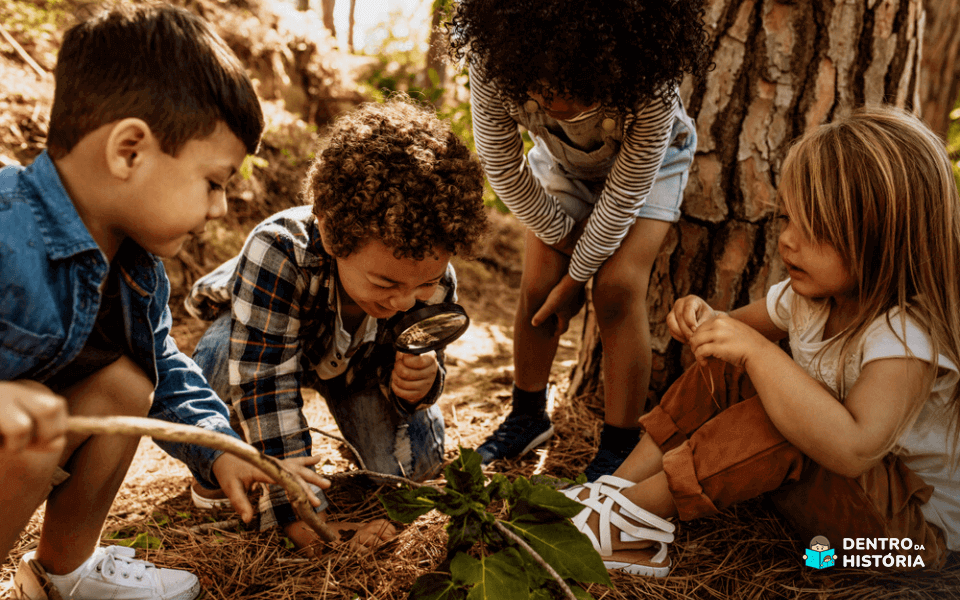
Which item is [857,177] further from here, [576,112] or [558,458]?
[558,458]

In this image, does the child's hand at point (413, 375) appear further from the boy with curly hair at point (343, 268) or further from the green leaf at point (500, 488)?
the green leaf at point (500, 488)

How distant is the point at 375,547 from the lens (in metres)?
1.72

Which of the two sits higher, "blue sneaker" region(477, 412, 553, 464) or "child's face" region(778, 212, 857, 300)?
"child's face" region(778, 212, 857, 300)

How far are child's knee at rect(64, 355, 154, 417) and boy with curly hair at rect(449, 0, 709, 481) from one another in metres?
1.24

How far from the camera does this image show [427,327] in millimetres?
1904

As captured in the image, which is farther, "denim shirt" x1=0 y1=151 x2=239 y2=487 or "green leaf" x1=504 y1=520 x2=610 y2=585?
"green leaf" x1=504 y1=520 x2=610 y2=585

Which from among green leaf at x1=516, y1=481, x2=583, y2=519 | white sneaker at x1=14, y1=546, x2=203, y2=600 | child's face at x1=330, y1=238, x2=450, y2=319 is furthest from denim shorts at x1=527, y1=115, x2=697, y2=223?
white sneaker at x1=14, y1=546, x2=203, y2=600

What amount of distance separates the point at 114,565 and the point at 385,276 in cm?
97

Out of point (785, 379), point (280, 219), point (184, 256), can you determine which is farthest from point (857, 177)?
point (184, 256)

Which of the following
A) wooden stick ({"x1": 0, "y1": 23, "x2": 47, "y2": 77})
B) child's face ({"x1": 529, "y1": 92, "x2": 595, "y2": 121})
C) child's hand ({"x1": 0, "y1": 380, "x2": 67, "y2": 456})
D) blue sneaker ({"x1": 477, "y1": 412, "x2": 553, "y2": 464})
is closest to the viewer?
child's hand ({"x1": 0, "y1": 380, "x2": 67, "y2": 456})

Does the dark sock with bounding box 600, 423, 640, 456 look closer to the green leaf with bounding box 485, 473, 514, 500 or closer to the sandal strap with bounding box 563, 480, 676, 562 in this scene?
the sandal strap with bounding box 563, 480, 676, 562

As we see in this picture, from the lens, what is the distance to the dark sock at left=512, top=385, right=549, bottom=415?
8.10ft

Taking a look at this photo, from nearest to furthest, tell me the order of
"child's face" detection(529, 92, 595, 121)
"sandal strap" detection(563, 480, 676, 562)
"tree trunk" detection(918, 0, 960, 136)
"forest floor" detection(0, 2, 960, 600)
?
"forest floor" detection(0, 2, 960, 600) → "sandal strap" detection(563, 480, 676, 562) → "child's face" detection(529, 92, 595, 121) → "tree trunk" detection(918, 0, 960, 136)

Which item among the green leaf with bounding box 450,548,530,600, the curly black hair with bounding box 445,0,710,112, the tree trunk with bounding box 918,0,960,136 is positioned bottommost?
the green leaf with bounding box 450,548,530,600
